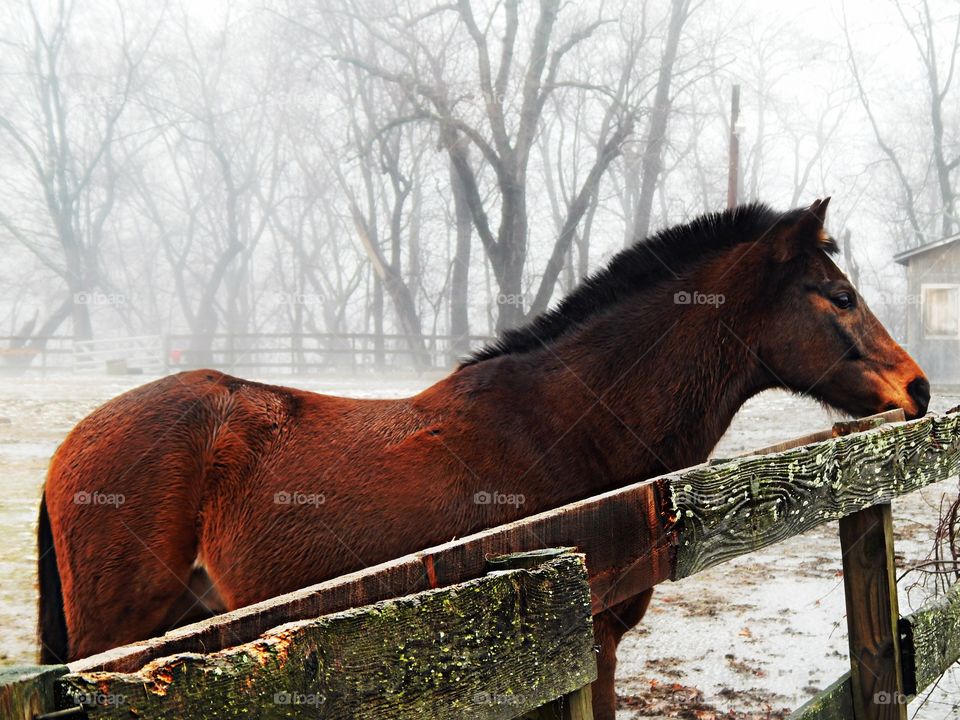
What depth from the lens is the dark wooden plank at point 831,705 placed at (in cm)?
225

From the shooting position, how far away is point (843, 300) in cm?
340

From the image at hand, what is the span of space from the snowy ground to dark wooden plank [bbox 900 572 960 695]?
0.55 metres

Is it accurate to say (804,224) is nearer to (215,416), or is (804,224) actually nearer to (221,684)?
(215,416)

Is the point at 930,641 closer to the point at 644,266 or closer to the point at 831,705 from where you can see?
the point at 831,705

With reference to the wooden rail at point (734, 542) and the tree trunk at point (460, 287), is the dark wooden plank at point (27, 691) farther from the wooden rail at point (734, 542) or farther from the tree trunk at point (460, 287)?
the tree trunk at point (460, 287)

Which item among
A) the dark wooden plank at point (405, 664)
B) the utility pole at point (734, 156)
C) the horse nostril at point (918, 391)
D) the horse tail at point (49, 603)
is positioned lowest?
the horse tail at point (49, 603)

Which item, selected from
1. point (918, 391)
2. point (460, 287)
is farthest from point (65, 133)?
point (918, 391)

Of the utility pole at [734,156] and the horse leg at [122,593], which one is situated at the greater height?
the utility pole at [734,156]

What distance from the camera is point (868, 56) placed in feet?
105

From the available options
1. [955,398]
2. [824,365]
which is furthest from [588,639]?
[955,398]

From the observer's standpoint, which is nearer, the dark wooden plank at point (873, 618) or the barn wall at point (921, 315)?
the dark wooden plank at point (873, 618)

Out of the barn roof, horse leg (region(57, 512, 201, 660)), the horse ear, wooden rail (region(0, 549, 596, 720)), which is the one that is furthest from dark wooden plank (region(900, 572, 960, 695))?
the barn roof

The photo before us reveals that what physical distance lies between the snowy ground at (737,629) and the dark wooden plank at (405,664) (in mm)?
2466

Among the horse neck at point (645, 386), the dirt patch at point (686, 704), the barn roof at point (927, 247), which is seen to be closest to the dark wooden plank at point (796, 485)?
the horse neck at point (645, 386)
